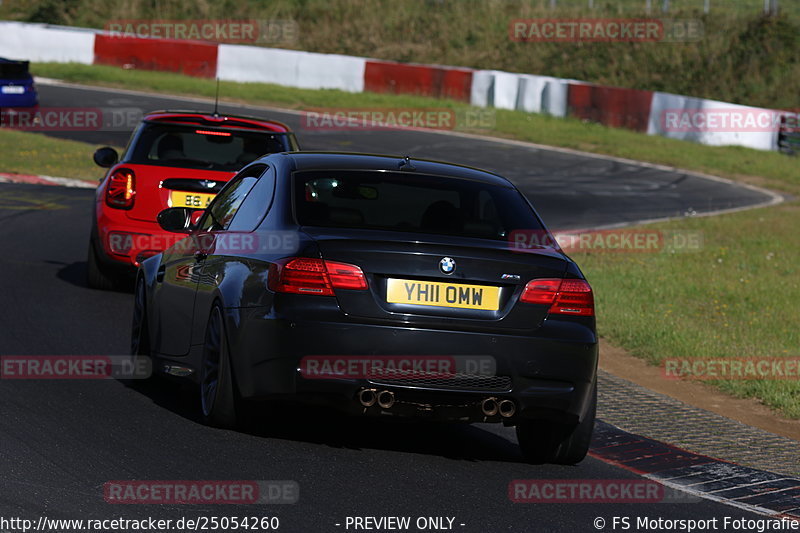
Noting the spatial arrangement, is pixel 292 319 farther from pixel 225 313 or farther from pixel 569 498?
pixel 569 498

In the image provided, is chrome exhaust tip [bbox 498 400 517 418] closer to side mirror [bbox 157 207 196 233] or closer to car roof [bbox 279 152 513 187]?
car roof [bbox 279 152 513 187]

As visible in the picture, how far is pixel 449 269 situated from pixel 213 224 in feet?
7.02

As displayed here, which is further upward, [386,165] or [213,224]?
[386,165]

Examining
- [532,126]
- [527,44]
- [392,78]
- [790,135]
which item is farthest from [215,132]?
[527,44]

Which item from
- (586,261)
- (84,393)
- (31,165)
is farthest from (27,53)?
(84,393)

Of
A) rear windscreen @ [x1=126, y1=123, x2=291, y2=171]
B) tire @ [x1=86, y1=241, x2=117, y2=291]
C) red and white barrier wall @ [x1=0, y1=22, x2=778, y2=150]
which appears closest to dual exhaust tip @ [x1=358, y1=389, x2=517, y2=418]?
rear windscreen @ [x1=126, y1=123, x2=291, y2=171]

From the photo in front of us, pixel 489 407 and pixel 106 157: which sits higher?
pixel 106 157

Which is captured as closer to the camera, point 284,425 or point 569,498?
point 569,498

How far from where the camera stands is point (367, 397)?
6.54 meters

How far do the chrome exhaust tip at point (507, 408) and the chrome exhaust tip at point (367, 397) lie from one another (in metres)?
0.62

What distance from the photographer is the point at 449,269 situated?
256 inches

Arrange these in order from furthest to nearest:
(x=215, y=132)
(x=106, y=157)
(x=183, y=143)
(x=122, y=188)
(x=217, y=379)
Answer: (x=106, y=157)
(x=183, y=143)
(x=215, y=132)
(x=122, y=188)
(x=217, y=379)

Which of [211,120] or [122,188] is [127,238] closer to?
[122,188]

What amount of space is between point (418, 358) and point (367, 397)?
320mm
